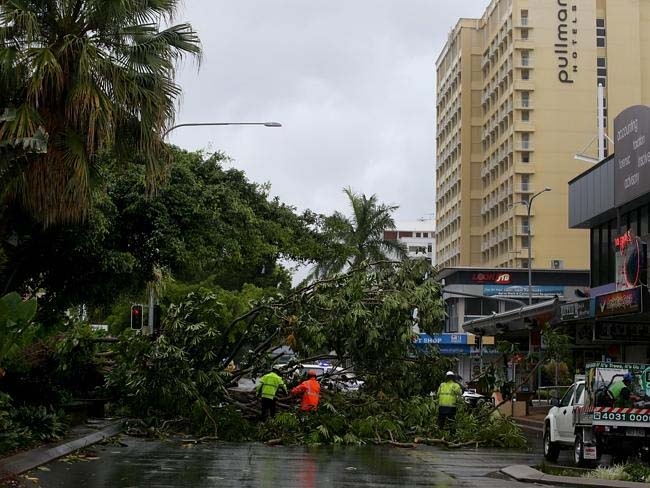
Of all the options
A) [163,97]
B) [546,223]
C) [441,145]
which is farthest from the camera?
[441,145]

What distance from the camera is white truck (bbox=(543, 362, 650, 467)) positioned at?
17469mm

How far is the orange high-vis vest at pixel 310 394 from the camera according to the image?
23.3 meters

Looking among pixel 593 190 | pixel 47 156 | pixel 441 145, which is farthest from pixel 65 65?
pixel 441 145

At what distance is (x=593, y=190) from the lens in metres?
42.1

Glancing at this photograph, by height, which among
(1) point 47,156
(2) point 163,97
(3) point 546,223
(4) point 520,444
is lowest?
(4) point 520,444

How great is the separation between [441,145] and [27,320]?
Result: 106 m

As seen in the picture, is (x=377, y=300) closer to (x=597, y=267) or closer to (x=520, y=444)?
(x=520, y=444)

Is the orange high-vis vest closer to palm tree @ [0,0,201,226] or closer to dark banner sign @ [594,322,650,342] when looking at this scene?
palm tree @ [0,0,201,226]

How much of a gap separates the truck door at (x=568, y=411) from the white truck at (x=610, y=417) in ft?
1.39

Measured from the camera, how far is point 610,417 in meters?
17.5

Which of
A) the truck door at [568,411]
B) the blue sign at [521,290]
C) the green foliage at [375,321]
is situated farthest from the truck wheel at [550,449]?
the blue sign at [521,290]

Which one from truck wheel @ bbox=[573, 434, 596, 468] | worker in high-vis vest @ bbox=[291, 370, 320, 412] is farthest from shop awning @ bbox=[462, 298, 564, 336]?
truck wheel @ bbox=[573, 434, 596, 468]

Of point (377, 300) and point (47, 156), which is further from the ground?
point (47, 156)

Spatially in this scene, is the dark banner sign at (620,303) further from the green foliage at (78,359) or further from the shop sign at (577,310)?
the green foliage at (78,359)
